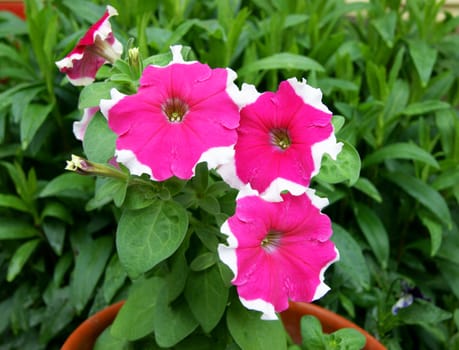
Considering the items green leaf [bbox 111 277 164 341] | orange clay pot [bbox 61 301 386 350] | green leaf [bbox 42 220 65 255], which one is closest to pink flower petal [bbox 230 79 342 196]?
green leaf [bbox 111 277 164 341]

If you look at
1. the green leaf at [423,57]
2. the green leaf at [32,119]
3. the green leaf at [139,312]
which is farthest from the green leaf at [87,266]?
the green leaf at [423,57]

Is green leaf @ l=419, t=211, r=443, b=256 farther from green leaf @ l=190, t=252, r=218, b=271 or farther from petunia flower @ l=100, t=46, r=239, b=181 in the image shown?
petunia flower @ l=100, t=46, r=239, b=181

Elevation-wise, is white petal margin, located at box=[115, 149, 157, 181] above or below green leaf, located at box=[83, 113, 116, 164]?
above

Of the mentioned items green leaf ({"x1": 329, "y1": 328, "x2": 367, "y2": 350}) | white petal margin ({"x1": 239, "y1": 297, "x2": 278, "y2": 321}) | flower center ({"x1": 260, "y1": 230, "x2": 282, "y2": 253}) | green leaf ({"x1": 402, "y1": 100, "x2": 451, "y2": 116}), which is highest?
flower center ({"x1": 260, "y1": 230, "x2": 282, "y2": 253})

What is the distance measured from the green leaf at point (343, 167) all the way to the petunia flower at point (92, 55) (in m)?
0.40

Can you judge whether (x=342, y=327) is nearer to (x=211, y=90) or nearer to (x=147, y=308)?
(x=147, y=308)

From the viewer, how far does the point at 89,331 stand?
1195mm

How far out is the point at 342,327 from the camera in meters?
1.24

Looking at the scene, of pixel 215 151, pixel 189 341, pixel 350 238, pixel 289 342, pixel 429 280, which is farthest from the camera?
pixel 429 280

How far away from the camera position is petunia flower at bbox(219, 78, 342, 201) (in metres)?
0.82

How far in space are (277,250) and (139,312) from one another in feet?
1.27

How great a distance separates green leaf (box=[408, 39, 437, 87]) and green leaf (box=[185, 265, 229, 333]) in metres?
1.08

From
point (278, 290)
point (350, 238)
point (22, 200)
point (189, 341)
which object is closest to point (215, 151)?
point (278, 290)

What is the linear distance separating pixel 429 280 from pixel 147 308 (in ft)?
3.23
